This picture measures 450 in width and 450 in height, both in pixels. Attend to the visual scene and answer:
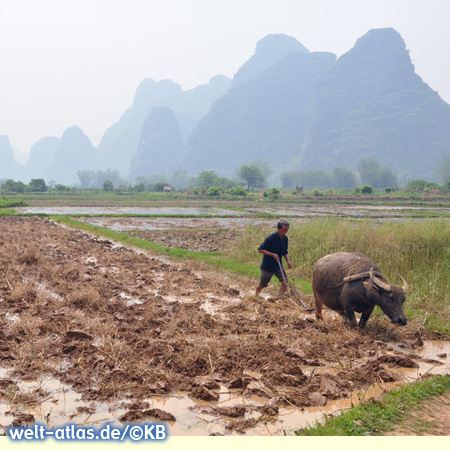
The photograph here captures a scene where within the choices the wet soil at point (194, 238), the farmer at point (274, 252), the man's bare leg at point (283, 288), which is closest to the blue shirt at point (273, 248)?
the farmer at point (274, 252)

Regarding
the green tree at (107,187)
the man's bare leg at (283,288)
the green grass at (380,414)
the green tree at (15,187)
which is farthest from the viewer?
the green tree at (107,187)

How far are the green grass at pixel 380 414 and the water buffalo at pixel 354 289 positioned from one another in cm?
141

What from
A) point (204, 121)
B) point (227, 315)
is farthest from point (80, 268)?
point (204, 121)

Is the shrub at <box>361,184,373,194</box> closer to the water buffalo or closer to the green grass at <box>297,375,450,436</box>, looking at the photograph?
the water buffalo

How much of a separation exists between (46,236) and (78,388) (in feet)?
43.8

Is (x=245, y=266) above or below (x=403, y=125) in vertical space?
below

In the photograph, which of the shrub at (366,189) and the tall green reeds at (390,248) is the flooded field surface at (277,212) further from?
the shrub at (366,189)

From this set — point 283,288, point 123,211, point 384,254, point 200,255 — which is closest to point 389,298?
point 283,288

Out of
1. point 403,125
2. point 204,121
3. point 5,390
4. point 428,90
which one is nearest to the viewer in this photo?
point 5,390

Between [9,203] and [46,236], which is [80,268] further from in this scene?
[9,203]

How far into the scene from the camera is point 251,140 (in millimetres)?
175250

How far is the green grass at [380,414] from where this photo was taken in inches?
142

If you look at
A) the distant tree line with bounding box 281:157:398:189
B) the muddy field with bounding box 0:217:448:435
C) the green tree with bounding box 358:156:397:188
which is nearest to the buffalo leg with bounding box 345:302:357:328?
the muddy field with bounding box 0:217:448:435

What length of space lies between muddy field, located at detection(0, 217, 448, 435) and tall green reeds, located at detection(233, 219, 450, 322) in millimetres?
2588
